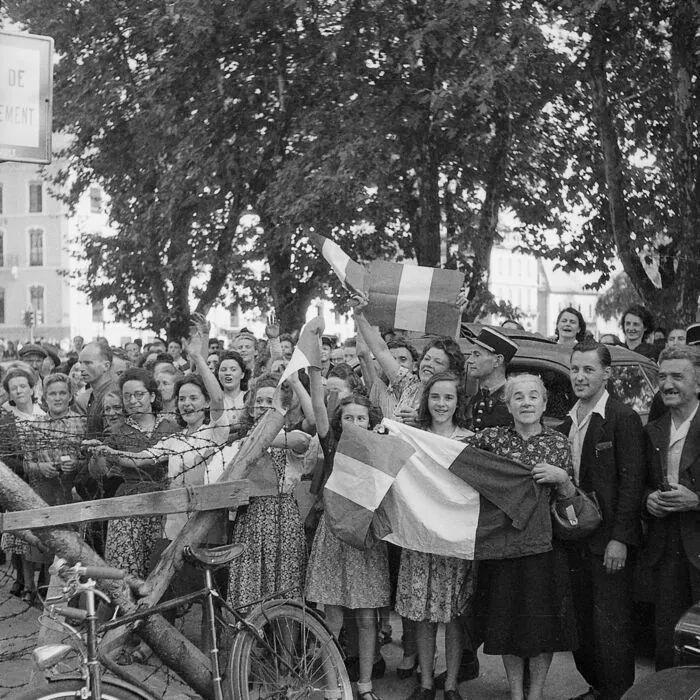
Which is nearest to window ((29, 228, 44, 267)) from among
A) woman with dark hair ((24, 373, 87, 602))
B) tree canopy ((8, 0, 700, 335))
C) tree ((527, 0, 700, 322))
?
tree canopy ((8, 0, 700, 335))

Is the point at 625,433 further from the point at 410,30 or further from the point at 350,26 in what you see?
the point at 350,26

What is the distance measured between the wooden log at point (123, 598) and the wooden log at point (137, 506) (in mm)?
111

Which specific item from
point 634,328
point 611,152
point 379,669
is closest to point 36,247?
point 611,152

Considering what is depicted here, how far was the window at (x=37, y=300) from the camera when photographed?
254 ft

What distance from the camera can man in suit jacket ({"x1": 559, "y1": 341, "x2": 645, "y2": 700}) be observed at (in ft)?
18.8

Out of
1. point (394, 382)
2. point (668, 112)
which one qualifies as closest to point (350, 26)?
point (668, 112)

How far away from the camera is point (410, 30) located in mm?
16484

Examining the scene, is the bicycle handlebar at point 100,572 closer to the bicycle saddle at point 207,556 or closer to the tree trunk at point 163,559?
the tree trunk at point 163,559

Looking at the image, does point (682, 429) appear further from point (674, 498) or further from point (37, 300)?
point (37, 300)

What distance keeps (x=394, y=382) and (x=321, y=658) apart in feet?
9.56

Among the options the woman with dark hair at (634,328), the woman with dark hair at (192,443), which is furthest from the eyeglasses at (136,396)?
the woman with dark hair at (634,328)

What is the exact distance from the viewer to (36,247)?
3086 inches

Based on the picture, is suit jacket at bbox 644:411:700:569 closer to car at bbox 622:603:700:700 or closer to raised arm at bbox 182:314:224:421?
car at bbox 622:603:700:700

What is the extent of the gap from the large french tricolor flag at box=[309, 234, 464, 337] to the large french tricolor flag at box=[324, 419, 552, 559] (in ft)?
5.45
